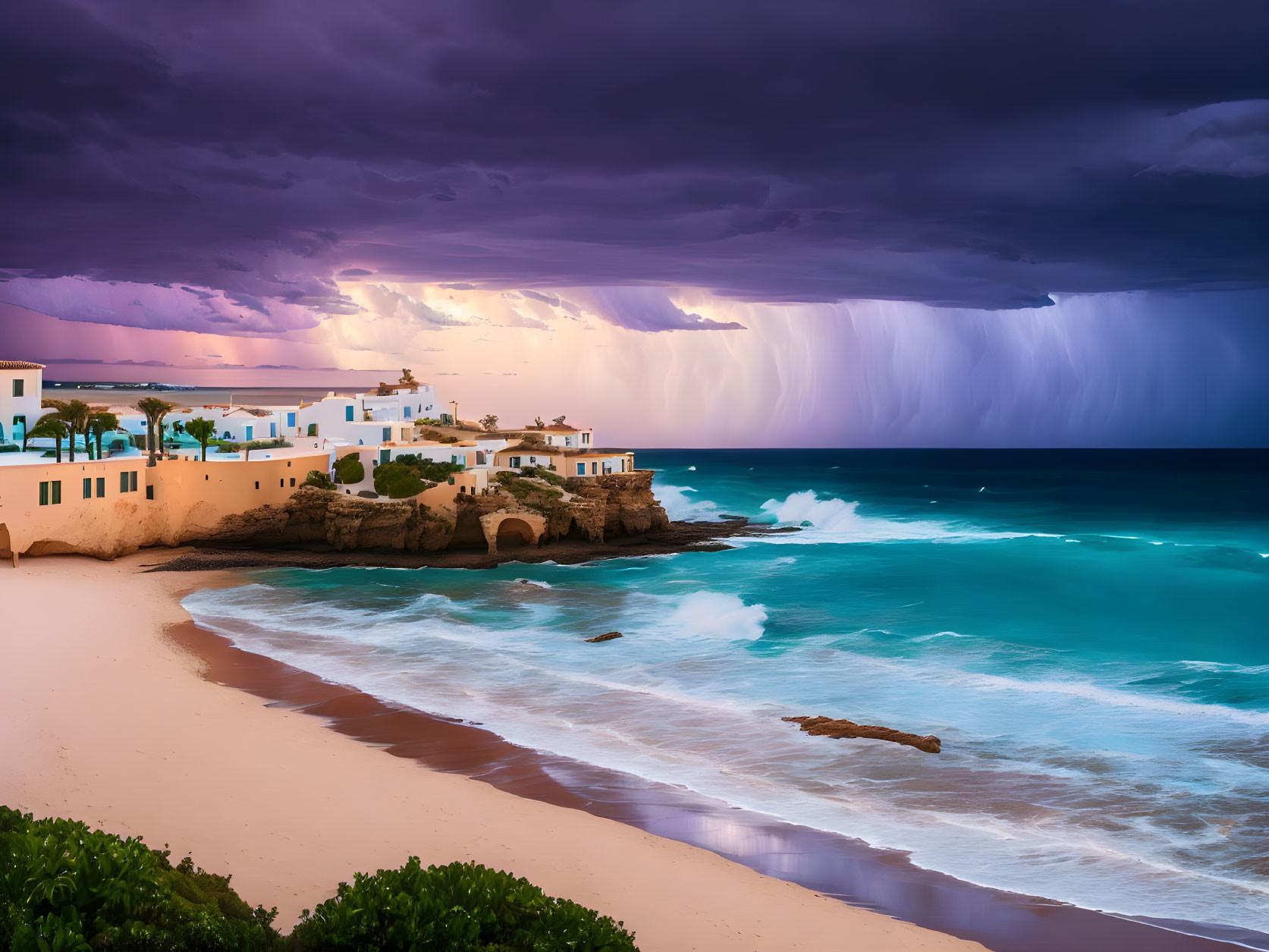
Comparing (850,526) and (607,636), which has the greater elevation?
(850,526)

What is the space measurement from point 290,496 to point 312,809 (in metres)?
36.1

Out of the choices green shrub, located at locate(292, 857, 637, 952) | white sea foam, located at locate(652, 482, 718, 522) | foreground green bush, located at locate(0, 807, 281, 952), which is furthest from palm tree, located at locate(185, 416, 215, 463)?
green shrub, located at locate(292, 857, 637, 952)

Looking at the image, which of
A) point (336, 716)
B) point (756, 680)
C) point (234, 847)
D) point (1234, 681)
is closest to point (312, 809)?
point (234, 847)

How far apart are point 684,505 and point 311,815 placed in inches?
2947

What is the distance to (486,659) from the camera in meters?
27.2

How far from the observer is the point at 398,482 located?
162 ft

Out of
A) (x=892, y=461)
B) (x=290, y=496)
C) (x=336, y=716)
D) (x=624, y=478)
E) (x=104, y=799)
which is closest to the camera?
(x=104, y=799)

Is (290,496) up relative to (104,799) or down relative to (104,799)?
up

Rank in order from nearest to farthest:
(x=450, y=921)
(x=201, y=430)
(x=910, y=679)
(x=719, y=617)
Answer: (x=450, y=921) → (x=910, y=679) → (x=719, y=617) → (x=201, y=430)

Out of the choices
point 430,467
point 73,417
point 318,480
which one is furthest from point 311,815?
point 73,417

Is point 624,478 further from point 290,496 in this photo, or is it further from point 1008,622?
point 1008,622

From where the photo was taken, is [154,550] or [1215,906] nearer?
[1215,906]

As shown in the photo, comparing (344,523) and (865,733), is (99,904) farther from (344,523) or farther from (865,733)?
(344,523)

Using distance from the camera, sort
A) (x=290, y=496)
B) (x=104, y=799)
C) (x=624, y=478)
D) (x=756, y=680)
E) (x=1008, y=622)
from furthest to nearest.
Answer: (x=624, y=478) → (x=290, y=496) → (x=1008, y=622) → (x=756, y=680) → (x=104, y=799)
